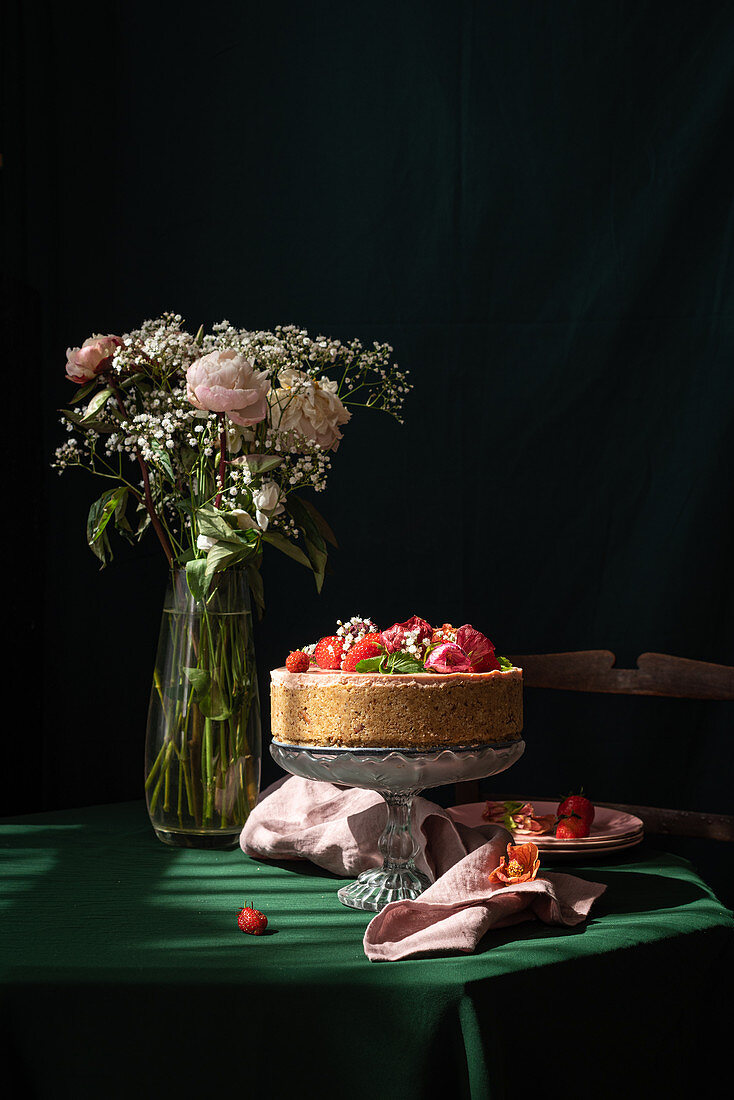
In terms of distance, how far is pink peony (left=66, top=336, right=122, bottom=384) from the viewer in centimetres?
149

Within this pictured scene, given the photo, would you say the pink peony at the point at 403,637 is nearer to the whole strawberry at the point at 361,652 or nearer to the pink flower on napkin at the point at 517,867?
the whole strawberry at the point at 361,652

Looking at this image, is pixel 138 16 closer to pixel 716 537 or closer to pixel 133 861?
pixel 716 537

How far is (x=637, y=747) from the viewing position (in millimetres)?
A: 2346

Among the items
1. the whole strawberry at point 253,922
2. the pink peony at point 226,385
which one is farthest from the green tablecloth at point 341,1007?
the pink peony at point 226,385

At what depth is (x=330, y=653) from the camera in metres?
1.34

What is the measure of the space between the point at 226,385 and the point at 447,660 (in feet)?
1.40

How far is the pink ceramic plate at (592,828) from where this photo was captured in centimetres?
145

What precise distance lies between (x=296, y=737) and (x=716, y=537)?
1.29m

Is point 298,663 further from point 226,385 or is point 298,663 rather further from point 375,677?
point 226,385

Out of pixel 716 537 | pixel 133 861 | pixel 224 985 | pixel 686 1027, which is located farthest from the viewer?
pixel 716 537

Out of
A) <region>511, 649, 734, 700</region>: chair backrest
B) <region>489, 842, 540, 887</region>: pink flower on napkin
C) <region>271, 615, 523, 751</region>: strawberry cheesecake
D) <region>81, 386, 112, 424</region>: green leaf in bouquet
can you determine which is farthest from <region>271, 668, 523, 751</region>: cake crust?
<region>511, 649, 734, 700</region>: chair backrest

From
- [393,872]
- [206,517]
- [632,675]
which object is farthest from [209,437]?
[632,675]

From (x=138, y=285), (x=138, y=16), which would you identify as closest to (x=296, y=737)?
(x=138, y=285)

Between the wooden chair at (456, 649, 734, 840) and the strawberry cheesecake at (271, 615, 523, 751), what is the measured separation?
2.09 feet
